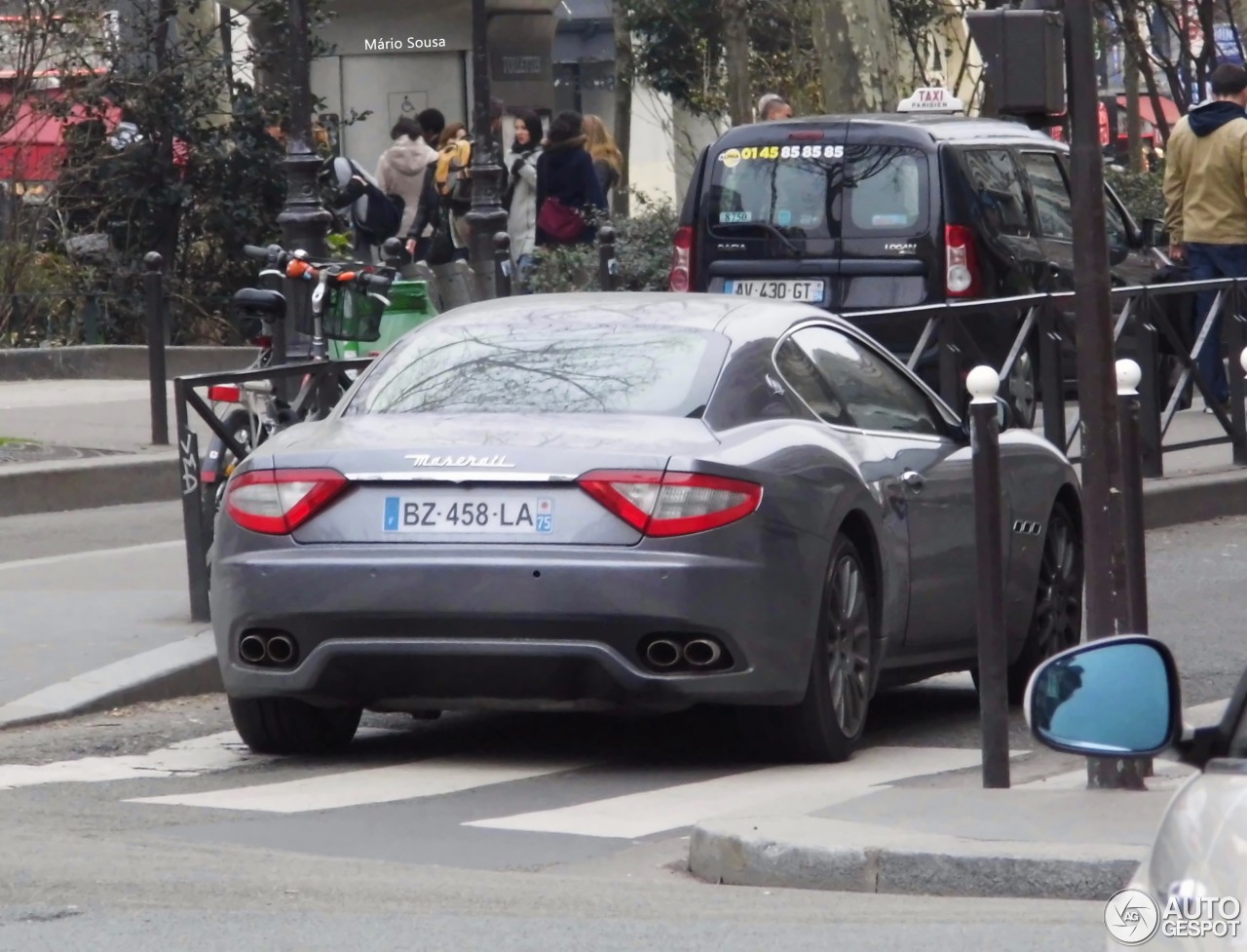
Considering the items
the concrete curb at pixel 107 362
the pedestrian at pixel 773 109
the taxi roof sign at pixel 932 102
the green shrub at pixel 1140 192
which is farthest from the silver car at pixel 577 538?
the green shrub at pixel 1140 192

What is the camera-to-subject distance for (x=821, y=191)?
15.2 m

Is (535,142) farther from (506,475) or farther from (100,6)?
(506,475)

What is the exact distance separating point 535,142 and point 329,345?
28.8 ft

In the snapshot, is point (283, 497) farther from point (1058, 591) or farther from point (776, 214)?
point (776, 214)

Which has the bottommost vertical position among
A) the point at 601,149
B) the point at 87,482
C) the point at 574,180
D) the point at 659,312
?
the point at 87,482

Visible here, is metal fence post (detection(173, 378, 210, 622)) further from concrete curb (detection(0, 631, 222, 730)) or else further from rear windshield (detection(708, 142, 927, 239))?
rear windshield (detection(708, 142, 927, 239))

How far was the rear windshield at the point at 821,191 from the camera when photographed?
1502 centimetres

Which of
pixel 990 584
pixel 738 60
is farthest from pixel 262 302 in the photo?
pixel 738 60

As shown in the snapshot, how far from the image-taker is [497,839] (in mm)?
6348

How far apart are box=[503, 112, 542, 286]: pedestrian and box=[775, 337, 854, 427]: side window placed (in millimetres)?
14814

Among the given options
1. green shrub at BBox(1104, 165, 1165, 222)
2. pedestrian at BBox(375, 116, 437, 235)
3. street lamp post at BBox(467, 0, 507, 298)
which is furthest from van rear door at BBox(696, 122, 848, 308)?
green shrub at BBox(1104, 165, 1165, 222)

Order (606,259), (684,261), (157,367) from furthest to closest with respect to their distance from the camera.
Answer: (606,259), (684,261), (157,367)

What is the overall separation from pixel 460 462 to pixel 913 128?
27.7ft

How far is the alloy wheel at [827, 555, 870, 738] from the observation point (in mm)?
7449
